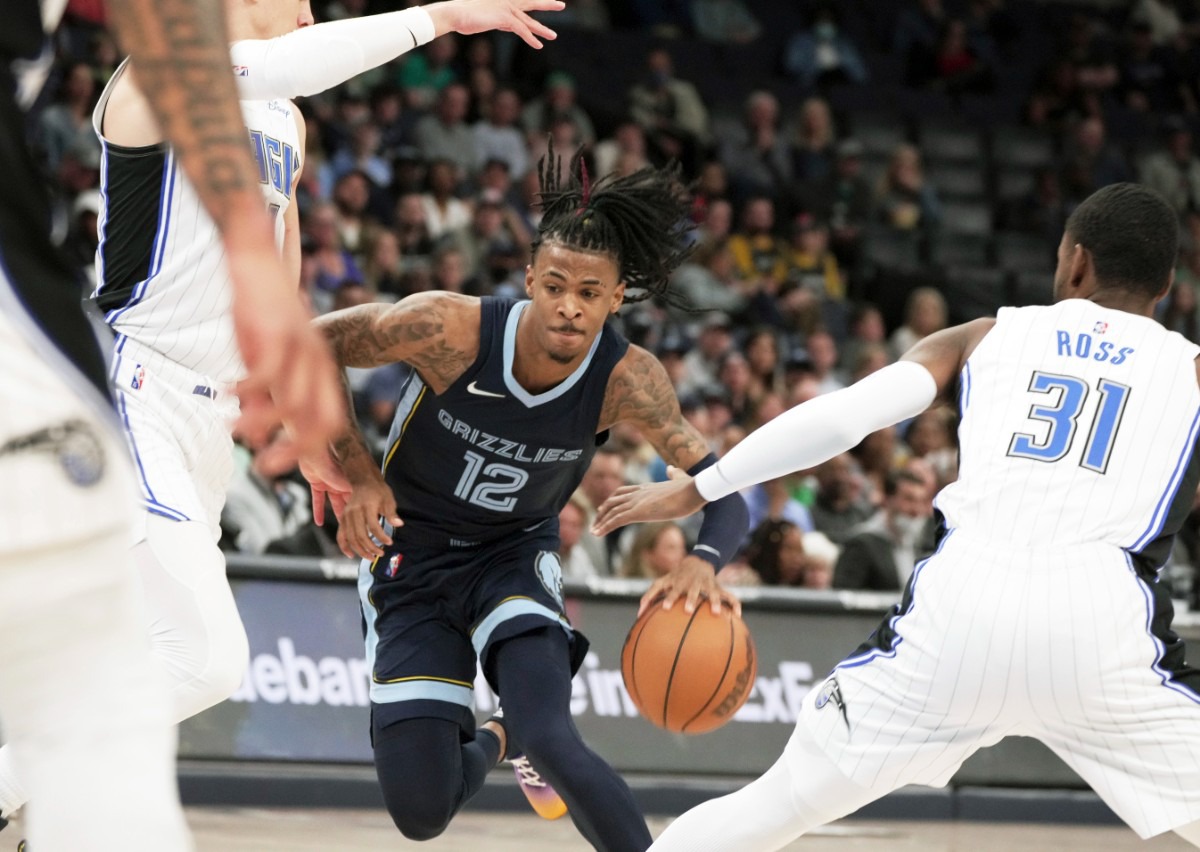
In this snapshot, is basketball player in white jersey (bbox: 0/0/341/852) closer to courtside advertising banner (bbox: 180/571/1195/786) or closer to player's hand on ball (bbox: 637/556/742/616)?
player's hand on ball (bbox: 637/556/742/616)

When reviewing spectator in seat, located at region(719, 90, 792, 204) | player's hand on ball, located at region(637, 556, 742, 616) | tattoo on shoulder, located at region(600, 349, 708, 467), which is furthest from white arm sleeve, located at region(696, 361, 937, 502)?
spectator in seat, located at region(719, 90, 792, 204)

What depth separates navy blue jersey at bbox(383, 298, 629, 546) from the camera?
177 inches

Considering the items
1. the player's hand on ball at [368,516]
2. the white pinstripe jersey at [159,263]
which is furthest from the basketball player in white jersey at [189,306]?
the player's hand on ball at [368,516]

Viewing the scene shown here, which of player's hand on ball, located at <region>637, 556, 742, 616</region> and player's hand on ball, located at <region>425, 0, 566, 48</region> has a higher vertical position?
player's hand on ball, located at <region>425, 0, 566, 48</region>

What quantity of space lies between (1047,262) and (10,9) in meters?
14.1

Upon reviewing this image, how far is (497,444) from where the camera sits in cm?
450

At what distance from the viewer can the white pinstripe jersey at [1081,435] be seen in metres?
3.32

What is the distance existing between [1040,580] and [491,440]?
171 centimetres

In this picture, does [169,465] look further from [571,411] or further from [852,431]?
[852,431]

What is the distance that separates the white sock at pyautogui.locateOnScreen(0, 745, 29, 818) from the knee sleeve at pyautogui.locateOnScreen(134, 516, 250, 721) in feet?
1.46

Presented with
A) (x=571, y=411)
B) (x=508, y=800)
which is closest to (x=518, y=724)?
(x=571, y=411)

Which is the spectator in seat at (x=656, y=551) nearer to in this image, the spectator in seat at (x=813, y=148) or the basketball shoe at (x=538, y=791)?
the basketball shoe at (x=538, y=791)

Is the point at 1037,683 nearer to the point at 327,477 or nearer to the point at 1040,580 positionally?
the point at 1040,580

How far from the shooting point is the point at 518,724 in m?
4.23
